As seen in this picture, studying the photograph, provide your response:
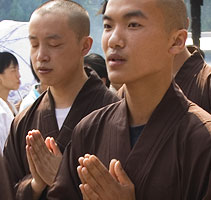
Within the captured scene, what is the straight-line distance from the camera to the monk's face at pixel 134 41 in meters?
2.68

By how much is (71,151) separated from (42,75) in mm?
723

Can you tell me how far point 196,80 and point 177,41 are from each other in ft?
3.27

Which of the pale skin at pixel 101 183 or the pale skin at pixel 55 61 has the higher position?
the pale skin at pixel 55 61

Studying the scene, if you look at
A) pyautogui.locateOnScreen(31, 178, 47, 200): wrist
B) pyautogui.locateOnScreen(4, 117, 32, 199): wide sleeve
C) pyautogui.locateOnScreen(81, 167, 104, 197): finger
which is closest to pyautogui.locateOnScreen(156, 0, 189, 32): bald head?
pyautogui.locateOnScreen(81, 167, 104, 197): finger

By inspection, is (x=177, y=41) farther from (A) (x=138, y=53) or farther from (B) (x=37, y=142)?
(B) (x=37, y=142)

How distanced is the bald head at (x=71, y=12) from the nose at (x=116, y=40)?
1.05 meters

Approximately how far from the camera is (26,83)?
27.4 feet

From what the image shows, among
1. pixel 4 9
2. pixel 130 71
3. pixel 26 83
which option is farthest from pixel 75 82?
pixel 4 9

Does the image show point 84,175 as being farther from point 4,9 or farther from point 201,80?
point 4,9

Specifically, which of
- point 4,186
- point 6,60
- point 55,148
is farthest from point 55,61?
point 6,60

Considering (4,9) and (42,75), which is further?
(4,9)

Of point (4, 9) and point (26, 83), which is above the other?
→ point (4, 9)

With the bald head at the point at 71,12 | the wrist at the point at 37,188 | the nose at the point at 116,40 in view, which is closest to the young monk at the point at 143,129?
the nose at the point at 116,40

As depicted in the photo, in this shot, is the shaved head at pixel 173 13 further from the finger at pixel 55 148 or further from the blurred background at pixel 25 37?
the blurred background at pixel 25 37
